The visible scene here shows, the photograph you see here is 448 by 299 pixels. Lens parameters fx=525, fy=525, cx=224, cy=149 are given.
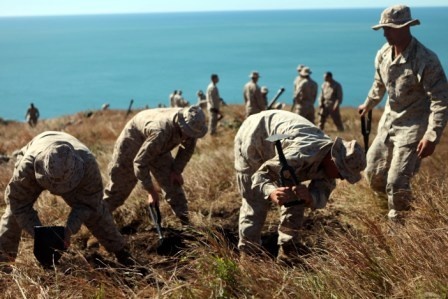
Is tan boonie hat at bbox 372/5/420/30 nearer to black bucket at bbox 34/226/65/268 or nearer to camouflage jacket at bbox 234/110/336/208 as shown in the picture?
camouflage jacket at bbox 234/110/336/208

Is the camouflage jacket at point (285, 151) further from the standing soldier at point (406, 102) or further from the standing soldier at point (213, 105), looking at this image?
the standing soldier at point (213, 105)

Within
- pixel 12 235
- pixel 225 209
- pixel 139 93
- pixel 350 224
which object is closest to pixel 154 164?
pixel 225 209

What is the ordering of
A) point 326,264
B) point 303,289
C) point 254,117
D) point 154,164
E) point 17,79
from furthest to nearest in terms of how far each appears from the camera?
1. point 17,79
2. point 154,164
3. point 254,117
4. point 326,264
5. point 303,289

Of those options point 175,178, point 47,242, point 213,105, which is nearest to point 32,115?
point 213,105

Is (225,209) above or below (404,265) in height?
below

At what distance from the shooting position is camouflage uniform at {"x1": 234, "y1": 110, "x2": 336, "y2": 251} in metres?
A: 3.79

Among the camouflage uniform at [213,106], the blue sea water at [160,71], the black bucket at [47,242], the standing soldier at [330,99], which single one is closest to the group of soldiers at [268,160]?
the black bucket at [47,242]

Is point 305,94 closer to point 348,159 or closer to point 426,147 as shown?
point 426,147

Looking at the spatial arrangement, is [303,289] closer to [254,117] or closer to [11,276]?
[254,117]

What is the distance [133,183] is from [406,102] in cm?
298

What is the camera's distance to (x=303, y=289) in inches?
120

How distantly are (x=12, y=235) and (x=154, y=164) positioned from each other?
5.54 ft

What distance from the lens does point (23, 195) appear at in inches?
173

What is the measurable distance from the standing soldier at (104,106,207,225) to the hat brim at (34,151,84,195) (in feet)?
3.26
